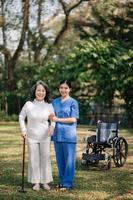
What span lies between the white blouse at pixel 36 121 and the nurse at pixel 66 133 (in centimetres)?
24

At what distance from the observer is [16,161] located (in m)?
12.4

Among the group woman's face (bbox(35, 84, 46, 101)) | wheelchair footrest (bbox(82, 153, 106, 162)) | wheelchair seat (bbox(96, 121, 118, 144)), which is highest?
woman's face (bbox(35, 84, 46, 101))

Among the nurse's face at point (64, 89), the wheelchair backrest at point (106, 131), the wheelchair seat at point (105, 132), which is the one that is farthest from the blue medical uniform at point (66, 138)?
the wheelchair backrest at point (106, 131)

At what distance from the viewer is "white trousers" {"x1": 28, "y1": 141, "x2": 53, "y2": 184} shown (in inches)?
335

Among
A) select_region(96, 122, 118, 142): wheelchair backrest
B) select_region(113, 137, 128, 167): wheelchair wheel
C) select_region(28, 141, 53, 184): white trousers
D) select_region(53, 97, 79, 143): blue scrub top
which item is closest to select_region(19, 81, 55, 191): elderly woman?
select_region(28, 141, 53, 184): white trousers

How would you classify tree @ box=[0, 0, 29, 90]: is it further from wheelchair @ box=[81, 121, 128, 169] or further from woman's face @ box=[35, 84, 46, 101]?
woman's face @ box=[35, 84, 46, 101]

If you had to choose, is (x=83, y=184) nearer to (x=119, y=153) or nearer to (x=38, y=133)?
(x=38, y=133)

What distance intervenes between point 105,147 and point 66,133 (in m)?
3.33

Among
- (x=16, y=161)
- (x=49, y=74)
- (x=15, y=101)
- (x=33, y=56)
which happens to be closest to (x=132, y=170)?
(x=16, y=161)

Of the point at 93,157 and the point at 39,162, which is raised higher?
the point at 39,162

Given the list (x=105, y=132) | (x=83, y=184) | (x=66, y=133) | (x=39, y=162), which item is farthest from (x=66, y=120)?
(x=105, y=132)

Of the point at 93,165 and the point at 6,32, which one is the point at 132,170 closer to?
the point at 93,165

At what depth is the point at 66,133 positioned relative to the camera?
344 inches

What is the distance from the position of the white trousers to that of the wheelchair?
2.86 metres
